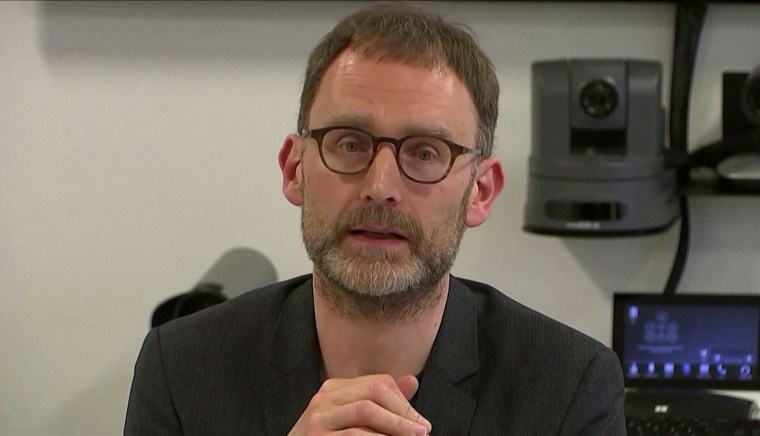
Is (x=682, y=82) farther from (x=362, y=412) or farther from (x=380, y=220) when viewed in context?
(x=362, y=412)

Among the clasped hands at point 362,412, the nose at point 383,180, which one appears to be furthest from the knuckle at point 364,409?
the nose at point 383,180

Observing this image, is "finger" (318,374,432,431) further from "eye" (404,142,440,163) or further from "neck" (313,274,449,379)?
"eye" (404,142,440,163)

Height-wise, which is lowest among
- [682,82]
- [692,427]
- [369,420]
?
[692,427]

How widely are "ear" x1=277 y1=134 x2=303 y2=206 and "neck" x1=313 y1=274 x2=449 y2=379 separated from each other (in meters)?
0.13

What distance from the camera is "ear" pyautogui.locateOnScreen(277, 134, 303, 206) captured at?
1.31 meters

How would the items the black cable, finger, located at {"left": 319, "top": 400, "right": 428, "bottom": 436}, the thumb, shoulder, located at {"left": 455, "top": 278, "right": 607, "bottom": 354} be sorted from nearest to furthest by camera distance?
finger, located at {"left": 319, "top": 400, "right": 428, "bottom": 436}, the thumb, shoulder, located at {"left": 455, "top": 278, "right": 607, "bottom": 354}, the black cable

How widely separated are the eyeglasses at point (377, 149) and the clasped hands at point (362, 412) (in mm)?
275

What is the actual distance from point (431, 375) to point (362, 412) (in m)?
0.19

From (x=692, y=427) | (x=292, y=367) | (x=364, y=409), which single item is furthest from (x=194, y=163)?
(x=692, y=427)

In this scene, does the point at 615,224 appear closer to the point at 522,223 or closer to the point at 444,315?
the point at 522,223

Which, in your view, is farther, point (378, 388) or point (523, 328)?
point (523, 328)

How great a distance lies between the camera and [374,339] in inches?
50.7

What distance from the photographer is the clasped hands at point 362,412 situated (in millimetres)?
1131

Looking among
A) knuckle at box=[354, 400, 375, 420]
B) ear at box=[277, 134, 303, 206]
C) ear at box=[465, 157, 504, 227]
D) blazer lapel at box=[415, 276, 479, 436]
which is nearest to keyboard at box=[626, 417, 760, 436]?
blazer lapel at box=[415, 276, 479, 436]
